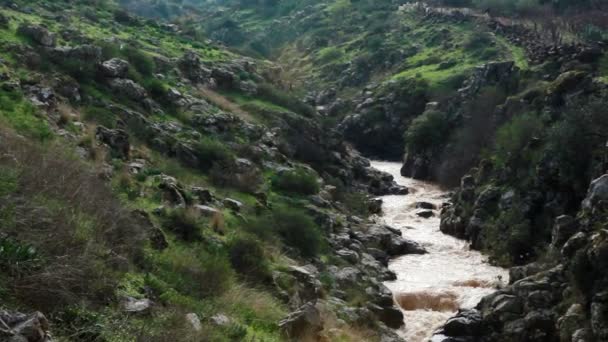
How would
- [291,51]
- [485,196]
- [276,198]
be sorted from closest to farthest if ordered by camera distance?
[276,198]
[485,196]
[291,51]

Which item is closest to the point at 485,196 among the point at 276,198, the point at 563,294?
the point at 276,198

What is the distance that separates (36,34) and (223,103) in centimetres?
1168

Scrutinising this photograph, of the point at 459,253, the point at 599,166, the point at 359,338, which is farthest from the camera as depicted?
the point at 459,253

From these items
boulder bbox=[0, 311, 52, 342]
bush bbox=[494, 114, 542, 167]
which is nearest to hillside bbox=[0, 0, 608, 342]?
boulder bbox=[0, 311, 52, 342]

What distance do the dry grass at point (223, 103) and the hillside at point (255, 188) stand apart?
0.25m

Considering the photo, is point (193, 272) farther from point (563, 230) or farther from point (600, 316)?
point (563, 230)

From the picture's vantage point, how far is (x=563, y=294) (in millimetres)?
18516

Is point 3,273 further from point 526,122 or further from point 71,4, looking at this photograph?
point 71,4

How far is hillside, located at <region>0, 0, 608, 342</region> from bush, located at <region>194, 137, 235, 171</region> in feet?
0.30

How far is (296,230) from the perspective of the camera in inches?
902

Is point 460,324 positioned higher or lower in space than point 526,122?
lower

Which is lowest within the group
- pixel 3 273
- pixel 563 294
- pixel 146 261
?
pixel 563 294

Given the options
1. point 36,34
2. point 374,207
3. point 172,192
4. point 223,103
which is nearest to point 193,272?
point 172,192

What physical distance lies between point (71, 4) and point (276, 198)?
1107 inches
